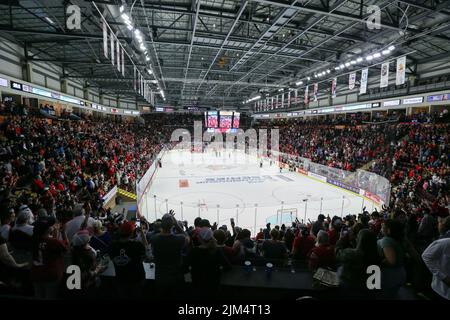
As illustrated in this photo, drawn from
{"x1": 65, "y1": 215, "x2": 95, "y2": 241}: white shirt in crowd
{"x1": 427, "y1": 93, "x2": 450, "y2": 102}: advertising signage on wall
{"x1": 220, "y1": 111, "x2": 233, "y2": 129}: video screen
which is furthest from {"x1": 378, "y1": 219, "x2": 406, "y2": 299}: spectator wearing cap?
{"x1": 220, "y1": 111, "x2": 233, "y2": 129}: video screen

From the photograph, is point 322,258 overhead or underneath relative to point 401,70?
underneath

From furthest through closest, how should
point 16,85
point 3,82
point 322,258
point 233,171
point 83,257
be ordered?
point 233,171
point 16,85
point 3,82
point 322,258
point 83,257

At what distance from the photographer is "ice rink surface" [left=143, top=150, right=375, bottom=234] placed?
42.2ft

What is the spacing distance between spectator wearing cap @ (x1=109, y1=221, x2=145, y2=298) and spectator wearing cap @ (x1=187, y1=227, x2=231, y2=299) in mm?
552

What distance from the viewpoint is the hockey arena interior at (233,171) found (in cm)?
260

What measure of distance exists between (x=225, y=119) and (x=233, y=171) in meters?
12.2

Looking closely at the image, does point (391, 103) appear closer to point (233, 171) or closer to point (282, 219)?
point (233, 171)

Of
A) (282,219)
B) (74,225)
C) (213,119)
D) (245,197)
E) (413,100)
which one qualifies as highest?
(413,100)

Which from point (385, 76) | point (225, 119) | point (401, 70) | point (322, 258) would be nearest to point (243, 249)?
point (322, 258)

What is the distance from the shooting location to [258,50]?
57.1 ft

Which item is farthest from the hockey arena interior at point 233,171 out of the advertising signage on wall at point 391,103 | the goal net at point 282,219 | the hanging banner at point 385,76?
the hanging banner at point 385,76

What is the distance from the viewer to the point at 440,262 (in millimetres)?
2346

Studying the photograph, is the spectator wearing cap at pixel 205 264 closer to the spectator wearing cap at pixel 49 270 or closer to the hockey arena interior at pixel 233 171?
the hockey arena interior at pixel 233 171
